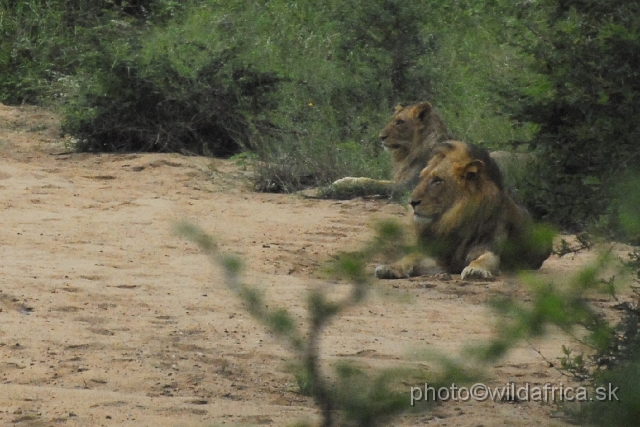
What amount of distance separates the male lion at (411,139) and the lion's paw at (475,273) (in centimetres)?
239

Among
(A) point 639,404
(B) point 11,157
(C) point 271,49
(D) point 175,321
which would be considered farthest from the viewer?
(C) point 271,49

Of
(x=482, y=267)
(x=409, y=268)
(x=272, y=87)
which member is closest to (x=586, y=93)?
(x=482, y=267)

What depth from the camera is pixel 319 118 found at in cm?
1255

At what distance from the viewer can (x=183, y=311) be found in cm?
608

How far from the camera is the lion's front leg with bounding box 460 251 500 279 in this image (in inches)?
291

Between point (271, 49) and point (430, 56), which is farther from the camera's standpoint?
point (271, 49)

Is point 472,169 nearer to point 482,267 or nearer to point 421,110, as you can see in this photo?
point 482,267

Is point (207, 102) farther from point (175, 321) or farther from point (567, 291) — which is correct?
point (567, 291)

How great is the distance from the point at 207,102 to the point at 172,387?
8331mm

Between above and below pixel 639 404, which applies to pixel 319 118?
below

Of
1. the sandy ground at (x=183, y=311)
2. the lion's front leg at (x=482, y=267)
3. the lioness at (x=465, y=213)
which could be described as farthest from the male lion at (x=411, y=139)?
the lion's front leg at (x=482, y=267)

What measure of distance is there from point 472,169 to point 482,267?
24.2 inches

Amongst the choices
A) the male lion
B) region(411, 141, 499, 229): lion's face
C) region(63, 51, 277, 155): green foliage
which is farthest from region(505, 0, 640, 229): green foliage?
region(63, 51, 277, 155): green foliage

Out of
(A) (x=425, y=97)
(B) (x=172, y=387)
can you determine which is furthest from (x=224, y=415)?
(A) (x=425, y=97)
